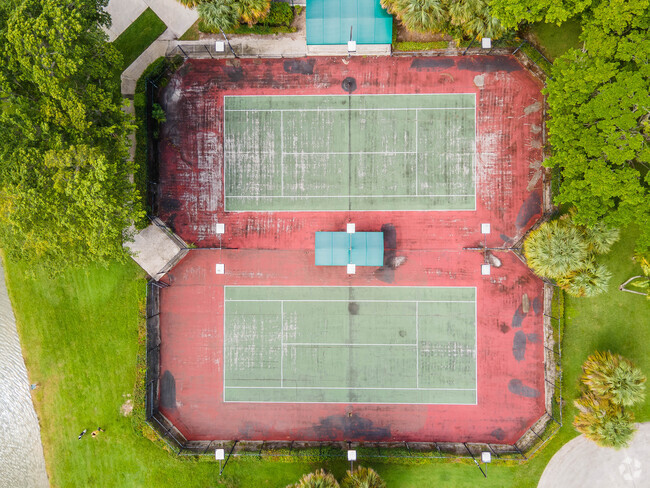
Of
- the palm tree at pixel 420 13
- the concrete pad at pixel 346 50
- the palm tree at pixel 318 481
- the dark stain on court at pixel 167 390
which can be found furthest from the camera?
the dark stain on court at pixel 167 390

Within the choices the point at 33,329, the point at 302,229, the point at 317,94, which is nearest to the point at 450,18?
the point at 317,94

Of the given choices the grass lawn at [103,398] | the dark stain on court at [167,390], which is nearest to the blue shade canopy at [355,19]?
the grass lawn at [103,398]

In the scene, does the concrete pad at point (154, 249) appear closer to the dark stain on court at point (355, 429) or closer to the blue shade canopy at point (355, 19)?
the dark stain on court at point (355, 429)

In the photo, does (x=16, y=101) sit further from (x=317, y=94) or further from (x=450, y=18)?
(x=450, y=18)

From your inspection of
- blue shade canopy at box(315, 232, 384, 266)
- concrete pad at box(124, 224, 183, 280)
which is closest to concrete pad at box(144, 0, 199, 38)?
concrete pad at box(124, 224, 183, 280)

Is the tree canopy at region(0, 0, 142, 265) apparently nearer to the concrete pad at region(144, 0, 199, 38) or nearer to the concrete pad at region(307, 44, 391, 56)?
the concrete pad at region(144, 0, 199, 38)
